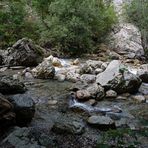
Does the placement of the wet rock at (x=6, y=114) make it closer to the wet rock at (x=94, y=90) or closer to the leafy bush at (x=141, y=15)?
the wet rock at (x=94, y=90)

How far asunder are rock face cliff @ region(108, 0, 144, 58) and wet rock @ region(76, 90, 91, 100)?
30.4ft

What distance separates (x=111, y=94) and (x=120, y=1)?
17.1 metres

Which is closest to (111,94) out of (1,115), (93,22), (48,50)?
(1,115)

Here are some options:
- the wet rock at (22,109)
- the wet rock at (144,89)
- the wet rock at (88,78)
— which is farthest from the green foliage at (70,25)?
the wet rock at (22,109)

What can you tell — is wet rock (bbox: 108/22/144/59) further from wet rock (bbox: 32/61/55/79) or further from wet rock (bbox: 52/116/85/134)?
wet rock (bbox: 52/116/85/134)

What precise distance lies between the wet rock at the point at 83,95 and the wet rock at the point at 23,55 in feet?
16.9

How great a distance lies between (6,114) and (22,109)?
0.53 metres

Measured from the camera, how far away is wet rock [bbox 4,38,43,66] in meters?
14.2

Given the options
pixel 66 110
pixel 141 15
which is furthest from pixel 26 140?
pixel 141 15

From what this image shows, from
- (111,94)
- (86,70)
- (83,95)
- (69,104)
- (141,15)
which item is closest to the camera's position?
(69,104)

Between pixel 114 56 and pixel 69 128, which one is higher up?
pixel 69 128

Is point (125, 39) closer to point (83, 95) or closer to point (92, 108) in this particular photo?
point (83, 95)

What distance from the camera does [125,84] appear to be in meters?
10.5

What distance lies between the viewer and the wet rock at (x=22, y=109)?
6.87 m
